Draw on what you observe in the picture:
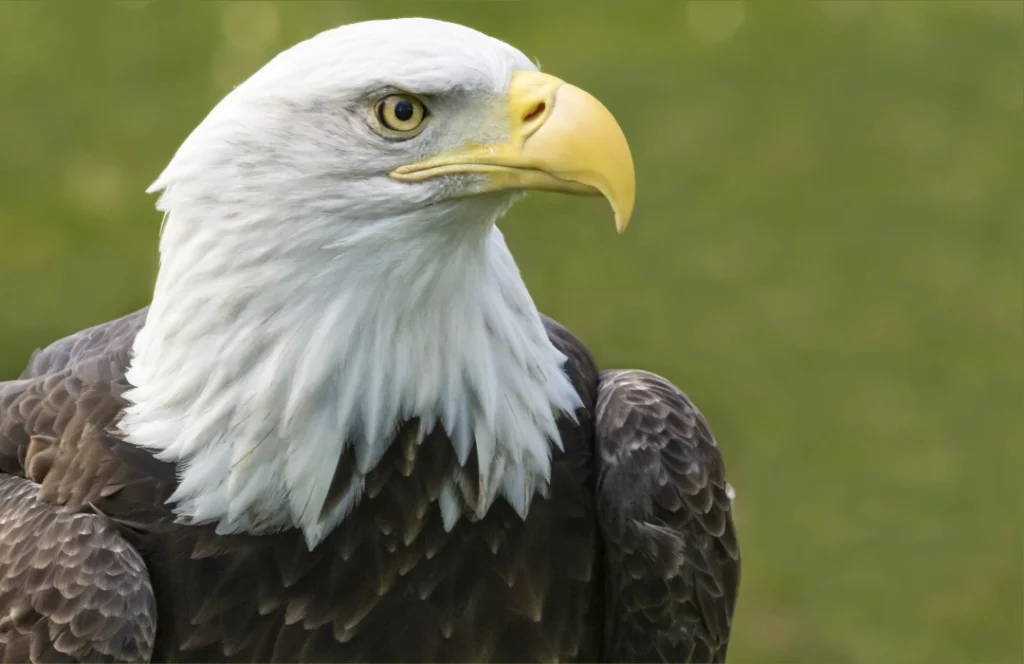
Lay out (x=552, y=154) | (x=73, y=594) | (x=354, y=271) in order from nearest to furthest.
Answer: (x=552, y=154) → (x=354, y=271) → (x=73, y=594)

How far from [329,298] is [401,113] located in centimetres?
30

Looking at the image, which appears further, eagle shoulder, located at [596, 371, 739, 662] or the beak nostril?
eagle shoulder, located at [596, 371, 739, 662]

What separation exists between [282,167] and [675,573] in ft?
3.27

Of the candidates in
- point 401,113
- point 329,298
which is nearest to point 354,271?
point 329,298

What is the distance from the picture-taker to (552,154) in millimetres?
1772

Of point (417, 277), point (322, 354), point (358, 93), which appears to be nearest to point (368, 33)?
point (358, 93)

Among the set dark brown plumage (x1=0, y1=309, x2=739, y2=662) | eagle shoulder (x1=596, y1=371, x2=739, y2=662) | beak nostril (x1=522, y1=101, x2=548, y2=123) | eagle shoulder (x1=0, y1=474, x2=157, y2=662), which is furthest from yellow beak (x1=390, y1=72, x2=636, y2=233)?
eagle shoulder (x1=0, y1=474, x2=157, y2=662)

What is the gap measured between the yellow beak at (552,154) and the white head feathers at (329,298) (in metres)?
0.02

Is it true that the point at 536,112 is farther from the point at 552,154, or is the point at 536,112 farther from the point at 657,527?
the point at 657,527

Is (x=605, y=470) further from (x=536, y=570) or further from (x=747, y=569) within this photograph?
(x=747, y=569)

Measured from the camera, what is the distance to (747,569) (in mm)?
4656

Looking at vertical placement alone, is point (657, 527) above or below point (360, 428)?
below

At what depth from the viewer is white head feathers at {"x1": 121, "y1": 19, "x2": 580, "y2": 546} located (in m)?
1.83

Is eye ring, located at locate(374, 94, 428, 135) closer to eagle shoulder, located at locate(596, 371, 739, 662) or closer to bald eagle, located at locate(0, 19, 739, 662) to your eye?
bald eagle, located at locate(0, 19, 739, 662)
